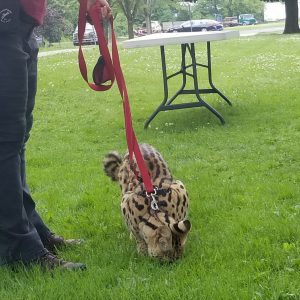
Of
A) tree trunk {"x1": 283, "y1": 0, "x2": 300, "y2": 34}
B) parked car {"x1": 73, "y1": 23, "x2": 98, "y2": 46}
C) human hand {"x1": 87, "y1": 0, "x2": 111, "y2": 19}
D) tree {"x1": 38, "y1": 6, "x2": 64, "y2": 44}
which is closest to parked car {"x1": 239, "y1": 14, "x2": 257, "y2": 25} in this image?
tree {"x1": 38, "y1": 6, "x2": 64, "y2": 44}

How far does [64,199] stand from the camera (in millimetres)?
5312

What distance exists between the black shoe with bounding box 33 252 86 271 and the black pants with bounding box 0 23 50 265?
0.03 metres

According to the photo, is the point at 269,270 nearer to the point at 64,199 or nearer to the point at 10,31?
the point at 10,31

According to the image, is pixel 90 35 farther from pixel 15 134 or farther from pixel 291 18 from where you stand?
pixel 15 134

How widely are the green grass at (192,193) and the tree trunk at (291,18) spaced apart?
20412 mm

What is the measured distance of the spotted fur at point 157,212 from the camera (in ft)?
11.7

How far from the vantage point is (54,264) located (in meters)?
3.62

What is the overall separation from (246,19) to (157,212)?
254 ft

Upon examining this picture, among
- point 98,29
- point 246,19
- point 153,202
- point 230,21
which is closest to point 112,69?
point 98,29

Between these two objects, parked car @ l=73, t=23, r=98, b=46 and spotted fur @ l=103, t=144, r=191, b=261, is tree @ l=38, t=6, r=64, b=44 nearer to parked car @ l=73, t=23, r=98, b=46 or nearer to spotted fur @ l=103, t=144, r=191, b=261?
parked car @ l=73, t=23, r=98, b=46

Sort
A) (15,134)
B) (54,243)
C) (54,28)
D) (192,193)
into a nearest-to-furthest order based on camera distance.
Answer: (15,134) → (54,243) → (192,193) → (54,28)

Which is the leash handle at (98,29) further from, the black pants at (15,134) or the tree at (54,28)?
the tree at (54,28)

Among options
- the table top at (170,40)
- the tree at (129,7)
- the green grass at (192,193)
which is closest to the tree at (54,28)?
the tree at (129,7)

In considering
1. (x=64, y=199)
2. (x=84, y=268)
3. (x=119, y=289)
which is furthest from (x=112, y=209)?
(x=119, y=289)
